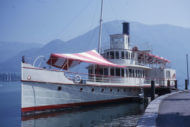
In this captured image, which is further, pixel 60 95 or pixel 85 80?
pixel 85 80

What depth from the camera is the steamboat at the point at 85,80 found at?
586 inches

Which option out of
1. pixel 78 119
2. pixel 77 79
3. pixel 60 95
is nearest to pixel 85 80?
pixel 77 79

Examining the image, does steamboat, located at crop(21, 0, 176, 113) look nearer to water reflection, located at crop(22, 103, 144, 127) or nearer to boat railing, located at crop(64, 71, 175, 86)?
boat railing, located at crop(64, 71, 175, 86)

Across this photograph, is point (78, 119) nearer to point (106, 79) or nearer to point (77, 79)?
point (77, 79)

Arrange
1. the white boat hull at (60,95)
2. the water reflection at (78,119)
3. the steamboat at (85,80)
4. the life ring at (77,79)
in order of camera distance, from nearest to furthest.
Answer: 1. the water reflection at (78,119)
2. the white boat hull at (60,95)
3. the steamboat at (85,80)
4. the life ring at (77,79)

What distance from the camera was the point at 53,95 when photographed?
15.7 metres

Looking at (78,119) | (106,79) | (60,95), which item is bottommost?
(78,119)

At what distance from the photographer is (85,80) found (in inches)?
677

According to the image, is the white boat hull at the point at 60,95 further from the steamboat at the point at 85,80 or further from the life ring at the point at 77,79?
the life ring at the point at 77,79

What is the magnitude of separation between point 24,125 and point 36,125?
786mm

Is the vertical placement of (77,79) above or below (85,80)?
above

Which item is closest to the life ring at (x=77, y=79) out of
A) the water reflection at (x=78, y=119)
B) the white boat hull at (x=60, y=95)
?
the white boat hull at (x=60, y=95)

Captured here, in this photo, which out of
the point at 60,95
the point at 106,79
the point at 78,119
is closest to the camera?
the point at 78,119

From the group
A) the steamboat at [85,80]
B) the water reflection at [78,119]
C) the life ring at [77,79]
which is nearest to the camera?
the water reflection at [78,119]
